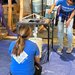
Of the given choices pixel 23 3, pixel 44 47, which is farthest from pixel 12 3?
pixel 44 47

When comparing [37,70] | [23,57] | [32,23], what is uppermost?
[32,23]

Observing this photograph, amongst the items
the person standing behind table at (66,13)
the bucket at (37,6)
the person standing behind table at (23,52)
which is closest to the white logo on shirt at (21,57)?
the person standing behind table at (23,52)

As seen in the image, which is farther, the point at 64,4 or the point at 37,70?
the point at 64,4

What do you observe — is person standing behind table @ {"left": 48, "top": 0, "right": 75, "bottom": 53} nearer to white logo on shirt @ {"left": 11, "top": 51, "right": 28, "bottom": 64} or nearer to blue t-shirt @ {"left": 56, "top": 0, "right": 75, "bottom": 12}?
blue t-shirt @ {"left": 56, "top": 0, "right": 75, "bottom": 12}

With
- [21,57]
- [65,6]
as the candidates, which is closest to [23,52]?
[21,57]

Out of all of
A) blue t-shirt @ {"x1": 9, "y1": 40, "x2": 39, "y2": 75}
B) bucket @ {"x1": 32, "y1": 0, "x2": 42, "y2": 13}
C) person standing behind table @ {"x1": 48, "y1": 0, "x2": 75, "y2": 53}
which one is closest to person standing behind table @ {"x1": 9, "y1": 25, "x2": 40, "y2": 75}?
blue t-shirt @ {"x1": 9, "y1": 40, "x2": 39, "y2": 75}

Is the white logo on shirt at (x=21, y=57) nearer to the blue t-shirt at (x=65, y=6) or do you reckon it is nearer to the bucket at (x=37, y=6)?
the blue t-shirt at (x=65, y=6)

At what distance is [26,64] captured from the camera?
2.99 metres

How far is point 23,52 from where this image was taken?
2945mm

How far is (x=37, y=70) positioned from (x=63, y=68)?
1099 millimetres

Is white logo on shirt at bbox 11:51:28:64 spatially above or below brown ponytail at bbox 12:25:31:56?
below

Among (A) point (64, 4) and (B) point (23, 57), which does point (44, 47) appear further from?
(B) point (23, 57)

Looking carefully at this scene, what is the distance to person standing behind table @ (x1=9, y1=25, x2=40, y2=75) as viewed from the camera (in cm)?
293

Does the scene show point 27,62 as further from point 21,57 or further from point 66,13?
point 66,13
